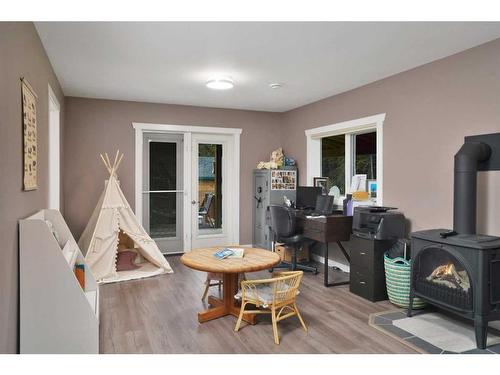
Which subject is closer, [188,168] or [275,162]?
[188,168]

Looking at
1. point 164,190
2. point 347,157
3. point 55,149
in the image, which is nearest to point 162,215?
point 164,190

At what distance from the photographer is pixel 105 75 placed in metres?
4.08

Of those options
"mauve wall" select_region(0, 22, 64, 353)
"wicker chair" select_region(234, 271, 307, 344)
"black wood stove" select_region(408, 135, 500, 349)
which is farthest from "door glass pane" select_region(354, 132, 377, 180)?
"mauve wall" select_region(0, 22, 64, 353)

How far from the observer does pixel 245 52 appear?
3299 mm

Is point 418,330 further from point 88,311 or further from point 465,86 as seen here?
point 88,311

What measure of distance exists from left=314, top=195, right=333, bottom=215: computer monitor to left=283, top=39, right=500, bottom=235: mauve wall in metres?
0.77

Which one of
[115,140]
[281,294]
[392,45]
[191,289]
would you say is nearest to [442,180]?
[392,45]

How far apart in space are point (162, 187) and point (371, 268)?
338 centimetres

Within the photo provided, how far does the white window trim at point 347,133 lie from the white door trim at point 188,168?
47.7 inches

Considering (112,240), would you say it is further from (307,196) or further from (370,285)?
(370,285)

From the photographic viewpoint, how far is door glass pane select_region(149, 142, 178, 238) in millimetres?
5668

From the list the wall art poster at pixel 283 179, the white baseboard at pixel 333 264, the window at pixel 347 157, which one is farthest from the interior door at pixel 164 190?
the window at pixel 347 157

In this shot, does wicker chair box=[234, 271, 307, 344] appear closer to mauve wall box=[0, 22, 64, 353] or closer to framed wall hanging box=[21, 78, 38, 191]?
mauve wall box=[0, 22, 64, 353]

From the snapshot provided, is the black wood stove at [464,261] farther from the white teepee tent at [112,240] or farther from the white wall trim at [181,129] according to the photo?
the white wall trim at [181,129]
